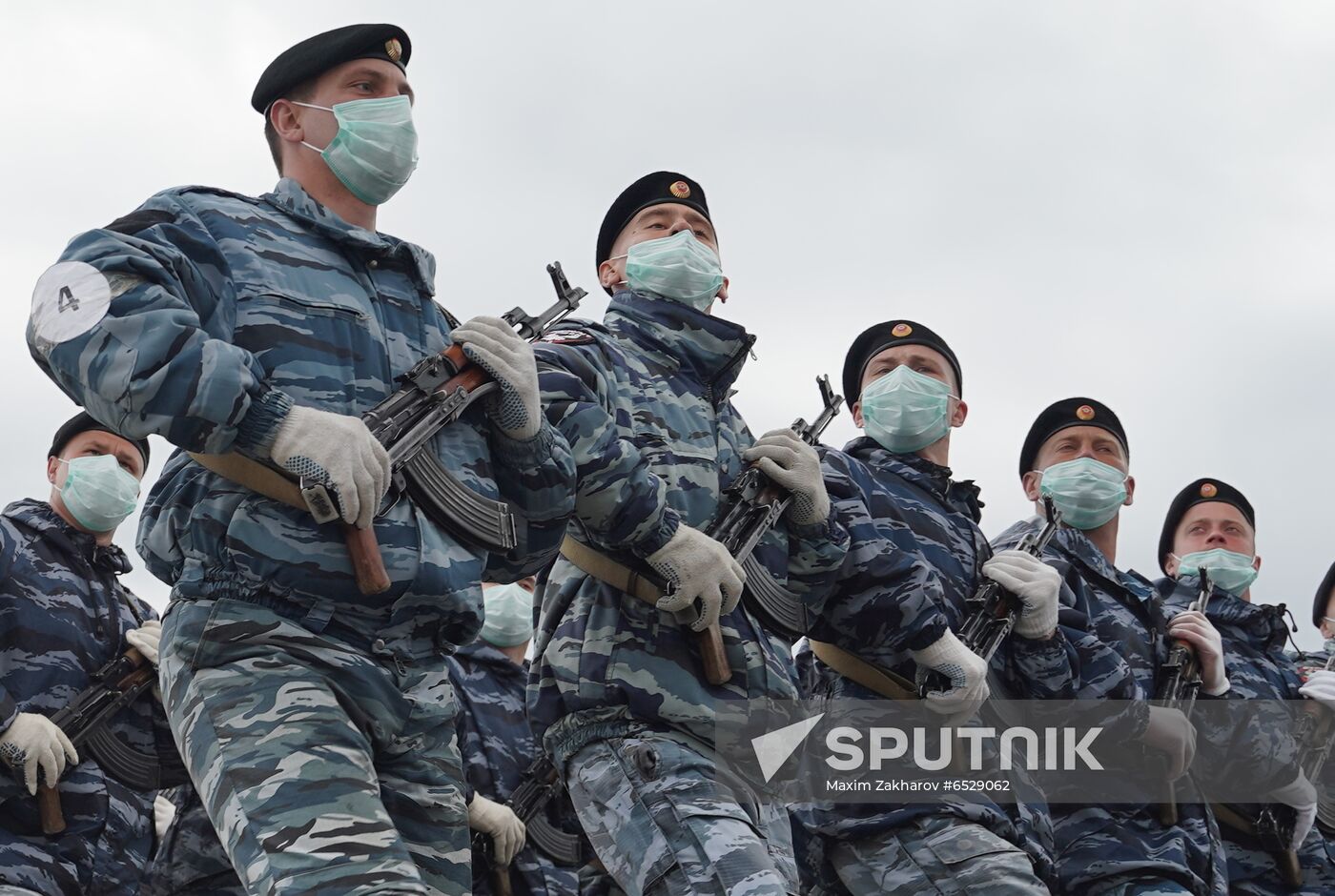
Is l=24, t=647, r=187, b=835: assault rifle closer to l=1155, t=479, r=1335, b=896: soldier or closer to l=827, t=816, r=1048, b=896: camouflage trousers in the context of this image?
l=827, t=816, r=1048, b=896: camouflage trousers

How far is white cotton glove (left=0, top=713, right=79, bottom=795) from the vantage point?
6.79m

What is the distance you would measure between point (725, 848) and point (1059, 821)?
3042 mm

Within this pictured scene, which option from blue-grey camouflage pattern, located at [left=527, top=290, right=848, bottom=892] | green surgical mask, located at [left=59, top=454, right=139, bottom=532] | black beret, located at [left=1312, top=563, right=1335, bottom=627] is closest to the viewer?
blue-grey camouflage pattern, located at [left=527, top=290, right=848, bottom=892]

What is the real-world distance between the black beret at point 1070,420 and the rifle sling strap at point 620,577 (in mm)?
4184

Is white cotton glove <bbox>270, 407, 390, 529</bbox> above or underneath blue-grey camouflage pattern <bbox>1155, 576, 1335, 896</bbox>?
underneath

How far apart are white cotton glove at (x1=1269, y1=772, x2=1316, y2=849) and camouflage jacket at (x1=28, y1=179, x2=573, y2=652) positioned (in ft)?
18.7

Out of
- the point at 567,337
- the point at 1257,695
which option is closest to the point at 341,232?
the point at 567,337

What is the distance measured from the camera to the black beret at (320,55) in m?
4.72

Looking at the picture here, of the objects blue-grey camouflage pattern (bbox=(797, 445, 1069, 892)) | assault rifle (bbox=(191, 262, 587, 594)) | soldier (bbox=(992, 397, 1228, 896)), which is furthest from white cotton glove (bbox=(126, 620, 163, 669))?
soldier (bbox=(992, 397, 1228, 896))

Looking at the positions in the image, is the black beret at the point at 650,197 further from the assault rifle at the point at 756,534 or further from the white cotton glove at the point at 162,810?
the white cotton glove at the point at 162,810

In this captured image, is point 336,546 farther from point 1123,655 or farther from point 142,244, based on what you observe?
point 1123,655

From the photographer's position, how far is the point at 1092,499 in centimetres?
844

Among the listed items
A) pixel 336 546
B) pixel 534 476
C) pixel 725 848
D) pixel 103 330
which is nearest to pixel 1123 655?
pixel 725 848

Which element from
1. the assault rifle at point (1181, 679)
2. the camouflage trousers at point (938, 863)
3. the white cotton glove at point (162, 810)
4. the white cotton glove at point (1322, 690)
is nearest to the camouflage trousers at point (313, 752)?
the camouflage trousers at point (938, 863)
